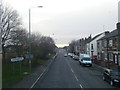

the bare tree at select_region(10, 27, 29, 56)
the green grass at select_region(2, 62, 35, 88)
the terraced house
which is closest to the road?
the green grass at select_region(2, 62, 35, 88)

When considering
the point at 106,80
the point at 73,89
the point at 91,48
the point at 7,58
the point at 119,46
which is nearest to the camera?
the point at 73,89

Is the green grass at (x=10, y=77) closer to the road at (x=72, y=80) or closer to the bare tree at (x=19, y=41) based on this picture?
the road at (x=72, y=80)

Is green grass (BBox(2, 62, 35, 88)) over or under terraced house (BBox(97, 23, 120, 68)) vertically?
under

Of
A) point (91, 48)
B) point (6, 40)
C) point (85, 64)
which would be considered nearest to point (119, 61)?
point (85, 64)

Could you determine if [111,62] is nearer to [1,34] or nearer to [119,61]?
[119,61]

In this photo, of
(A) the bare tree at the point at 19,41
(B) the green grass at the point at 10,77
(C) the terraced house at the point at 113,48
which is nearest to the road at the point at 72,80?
(B) the green grass at the point at 10,77

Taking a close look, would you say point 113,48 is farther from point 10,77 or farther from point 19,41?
point 10,77

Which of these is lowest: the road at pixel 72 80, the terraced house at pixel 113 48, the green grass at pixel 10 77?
the road at pixel 72 80

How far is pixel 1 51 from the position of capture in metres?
43.8

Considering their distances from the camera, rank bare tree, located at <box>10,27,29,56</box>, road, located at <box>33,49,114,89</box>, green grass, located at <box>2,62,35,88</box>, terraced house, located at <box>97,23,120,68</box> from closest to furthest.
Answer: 1. road, located at <box>33,49,114,89</box>
2. green grass, located at <box>2,62,35,88</box>
3. terraced house, located at <box>97,23,120,68</box>
4. bare tree, located at <box>10,27,29,56</box>

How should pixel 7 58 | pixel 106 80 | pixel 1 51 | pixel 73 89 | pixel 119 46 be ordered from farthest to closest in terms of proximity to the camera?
1. pixel 7 58
2. pixel 1 51
3. pixel 119 46
4. pixel 106 80
5. pixel 73 89

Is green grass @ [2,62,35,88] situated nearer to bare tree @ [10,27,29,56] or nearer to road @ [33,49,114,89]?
road @ [33,49,114,89]

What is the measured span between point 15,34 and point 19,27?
334 cm

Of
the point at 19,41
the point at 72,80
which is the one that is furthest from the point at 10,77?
the point at 19,41
